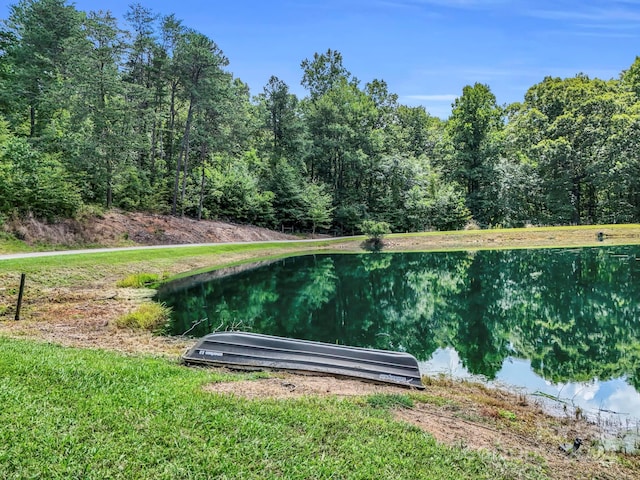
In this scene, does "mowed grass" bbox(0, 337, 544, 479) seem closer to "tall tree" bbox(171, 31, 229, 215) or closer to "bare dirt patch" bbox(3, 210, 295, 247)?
"bare dirt patch" bbox(3, 210, 295, 247)

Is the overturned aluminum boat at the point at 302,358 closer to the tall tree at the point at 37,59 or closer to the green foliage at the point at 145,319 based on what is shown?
the green foliage at the point at 145,319

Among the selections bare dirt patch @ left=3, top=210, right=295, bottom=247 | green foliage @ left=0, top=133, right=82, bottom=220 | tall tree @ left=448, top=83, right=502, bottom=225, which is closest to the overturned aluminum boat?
bare dirt patch @ left=3, top=210, right=295, bottom=247

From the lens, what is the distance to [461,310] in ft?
40.7

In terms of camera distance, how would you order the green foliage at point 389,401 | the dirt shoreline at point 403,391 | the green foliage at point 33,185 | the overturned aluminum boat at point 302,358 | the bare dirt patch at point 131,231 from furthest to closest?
1. the bare dirt patch at point 131,231
2. the green foliage at point 33,185
3. the overturned aluminum boat at point 302,358
4. the green foliage at point 389,401
5. the dirt shoreline at point 403,391

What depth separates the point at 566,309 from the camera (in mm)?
12023

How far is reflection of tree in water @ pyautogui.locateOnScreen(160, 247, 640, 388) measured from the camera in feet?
27.6

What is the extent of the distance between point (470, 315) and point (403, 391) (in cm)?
685

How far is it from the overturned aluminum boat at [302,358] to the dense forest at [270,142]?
667 inches

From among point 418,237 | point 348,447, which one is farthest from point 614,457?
point 418,237

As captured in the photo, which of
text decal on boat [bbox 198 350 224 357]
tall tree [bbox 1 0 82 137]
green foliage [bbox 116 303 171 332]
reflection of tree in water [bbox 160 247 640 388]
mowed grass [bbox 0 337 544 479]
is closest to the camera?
mowed grass [bbox 0 337 544 479]

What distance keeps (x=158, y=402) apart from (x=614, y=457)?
4.87 meters

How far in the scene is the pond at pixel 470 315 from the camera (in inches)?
289

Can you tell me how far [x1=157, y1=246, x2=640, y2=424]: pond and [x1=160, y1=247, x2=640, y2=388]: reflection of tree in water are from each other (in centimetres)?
3

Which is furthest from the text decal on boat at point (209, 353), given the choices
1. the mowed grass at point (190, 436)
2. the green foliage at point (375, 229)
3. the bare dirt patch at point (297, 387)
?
the green foliage at point (375, 229)
